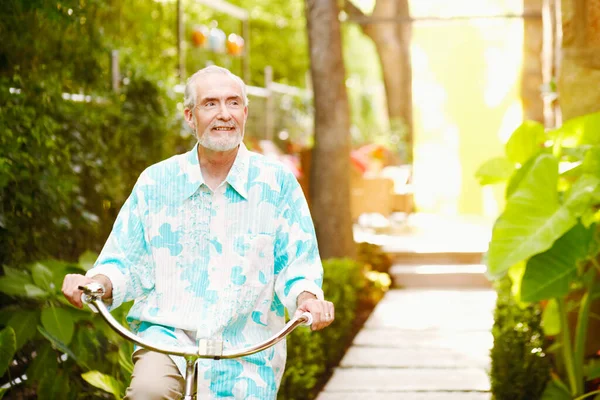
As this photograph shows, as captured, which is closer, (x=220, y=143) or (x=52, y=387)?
(x=220, y=143)

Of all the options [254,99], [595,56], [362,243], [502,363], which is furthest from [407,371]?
[254,99]

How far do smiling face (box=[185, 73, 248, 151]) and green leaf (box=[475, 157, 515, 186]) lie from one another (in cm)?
247

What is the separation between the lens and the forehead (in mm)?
2689

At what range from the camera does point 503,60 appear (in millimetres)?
22812

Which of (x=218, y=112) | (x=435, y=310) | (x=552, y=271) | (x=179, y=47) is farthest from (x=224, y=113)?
(x=179, y=47)

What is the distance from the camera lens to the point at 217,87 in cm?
270

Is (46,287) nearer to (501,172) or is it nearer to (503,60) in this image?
(501,172)

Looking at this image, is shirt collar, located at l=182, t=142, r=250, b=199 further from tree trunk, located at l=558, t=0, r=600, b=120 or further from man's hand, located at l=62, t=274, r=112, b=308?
tree trunk, located at l=558, t=0, r=600, b=120

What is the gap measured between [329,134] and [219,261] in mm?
5326

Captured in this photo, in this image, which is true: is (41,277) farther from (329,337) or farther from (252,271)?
(329,337)

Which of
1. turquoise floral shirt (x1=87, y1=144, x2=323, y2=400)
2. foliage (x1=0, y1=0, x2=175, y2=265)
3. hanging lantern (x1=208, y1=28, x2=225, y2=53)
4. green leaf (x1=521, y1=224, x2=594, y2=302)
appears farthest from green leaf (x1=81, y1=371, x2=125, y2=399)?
hanging lantern (x1=208, y1=28, x2=225, y2=53)

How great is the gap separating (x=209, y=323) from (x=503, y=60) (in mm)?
21125

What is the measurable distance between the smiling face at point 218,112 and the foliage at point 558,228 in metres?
1.77

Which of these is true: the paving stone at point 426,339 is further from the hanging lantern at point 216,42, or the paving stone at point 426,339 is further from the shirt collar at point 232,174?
the hanging lantern at point 216,42
